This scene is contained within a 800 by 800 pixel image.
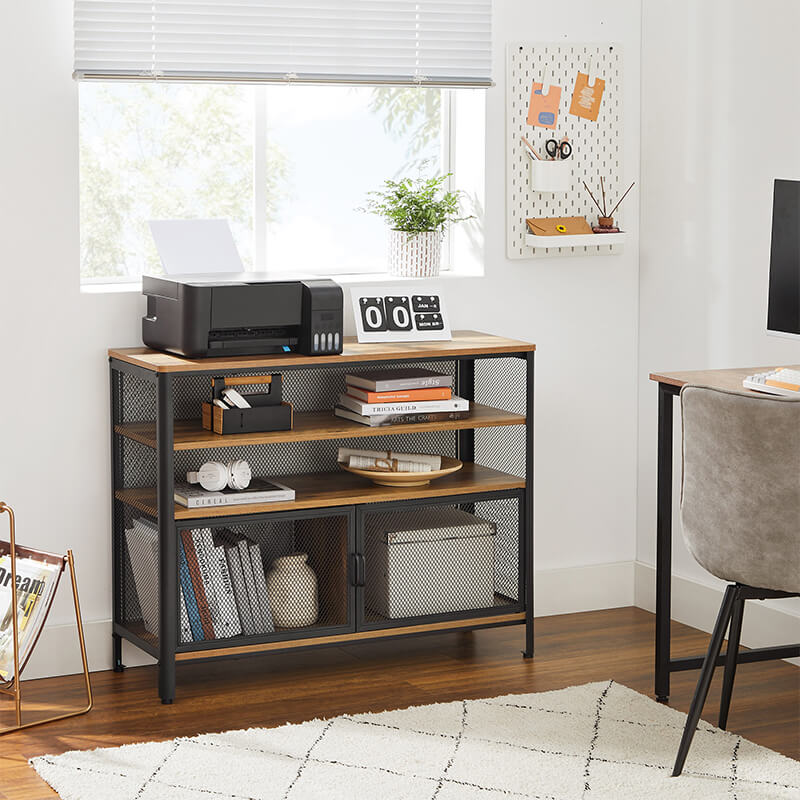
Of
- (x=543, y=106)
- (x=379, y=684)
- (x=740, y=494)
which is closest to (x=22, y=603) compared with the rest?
(x=379, y=684)

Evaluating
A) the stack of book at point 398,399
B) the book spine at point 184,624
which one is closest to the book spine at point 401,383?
the stack of book at point 398,399

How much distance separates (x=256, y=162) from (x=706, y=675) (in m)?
2.05

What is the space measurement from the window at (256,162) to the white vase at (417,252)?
173mm

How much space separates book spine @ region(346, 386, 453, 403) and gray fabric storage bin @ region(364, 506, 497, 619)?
1.07 ft

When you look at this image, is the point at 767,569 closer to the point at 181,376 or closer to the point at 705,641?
the point at 705,641

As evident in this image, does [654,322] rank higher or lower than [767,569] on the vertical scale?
higher

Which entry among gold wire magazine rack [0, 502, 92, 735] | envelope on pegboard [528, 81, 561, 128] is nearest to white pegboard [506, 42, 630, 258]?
envelope on pegboard [528, 81, 561, 128]

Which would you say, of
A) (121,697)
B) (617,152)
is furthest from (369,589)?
(617,152)

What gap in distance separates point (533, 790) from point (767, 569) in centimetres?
71

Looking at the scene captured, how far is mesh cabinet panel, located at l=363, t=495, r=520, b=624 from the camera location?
3830 mm

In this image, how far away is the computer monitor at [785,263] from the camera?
337 centimetres

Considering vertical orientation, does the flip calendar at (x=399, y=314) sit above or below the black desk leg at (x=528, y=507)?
above

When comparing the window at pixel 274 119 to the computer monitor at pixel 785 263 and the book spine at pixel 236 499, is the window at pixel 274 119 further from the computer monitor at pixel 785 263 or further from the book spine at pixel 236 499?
the computer monitor at pixel 785 263

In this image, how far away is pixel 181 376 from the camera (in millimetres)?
3744
